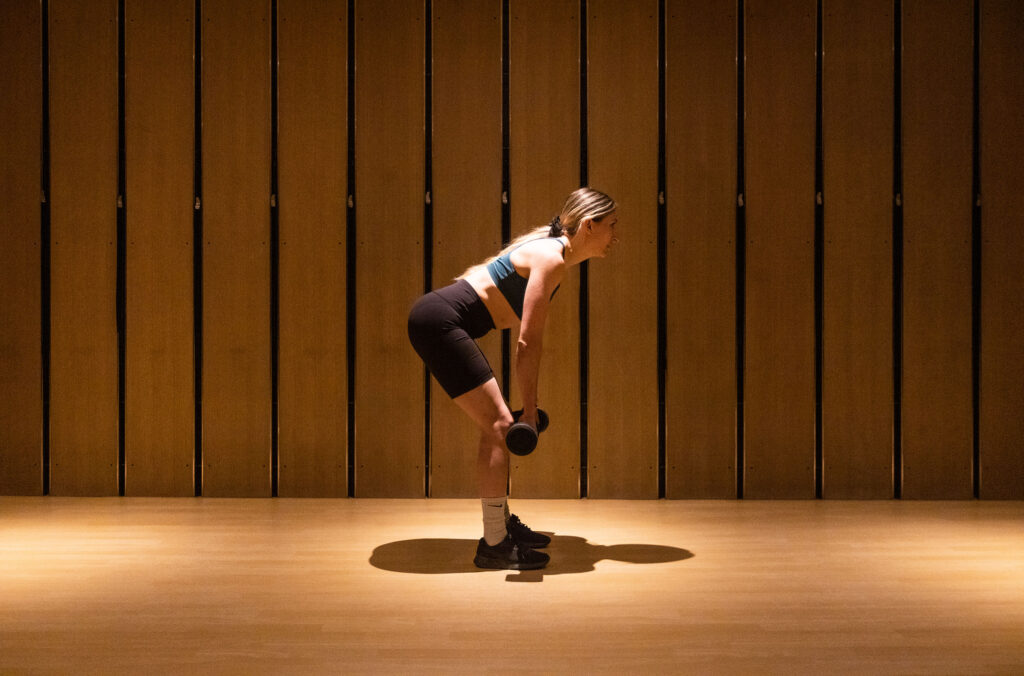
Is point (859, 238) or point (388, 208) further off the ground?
point (388, 208)

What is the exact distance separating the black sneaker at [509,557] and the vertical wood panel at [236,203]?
73.7 inches

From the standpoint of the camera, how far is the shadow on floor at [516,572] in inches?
120

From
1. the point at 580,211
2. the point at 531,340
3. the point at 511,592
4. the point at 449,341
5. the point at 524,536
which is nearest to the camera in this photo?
the point at 511,592

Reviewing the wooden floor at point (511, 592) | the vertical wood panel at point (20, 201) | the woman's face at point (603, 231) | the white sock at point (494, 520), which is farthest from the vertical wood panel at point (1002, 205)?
the vertical wood panel at point (20, 201)

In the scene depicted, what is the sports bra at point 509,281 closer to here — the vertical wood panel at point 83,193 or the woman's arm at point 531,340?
the woman's arm at point 531,340

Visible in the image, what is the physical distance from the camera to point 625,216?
14.7ft

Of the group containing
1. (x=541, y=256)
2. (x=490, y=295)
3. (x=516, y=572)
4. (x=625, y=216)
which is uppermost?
(x=625, y=216)

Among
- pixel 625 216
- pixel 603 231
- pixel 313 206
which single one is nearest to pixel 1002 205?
pixel 625 216

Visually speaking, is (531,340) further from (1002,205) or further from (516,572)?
(1002,205)

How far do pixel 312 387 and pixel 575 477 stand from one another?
1.43 metres

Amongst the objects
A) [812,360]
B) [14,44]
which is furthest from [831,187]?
[14,44]

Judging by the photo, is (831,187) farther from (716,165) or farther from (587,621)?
(587,621)

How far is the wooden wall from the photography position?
4.46 m

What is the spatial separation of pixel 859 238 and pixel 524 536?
2400 mm
